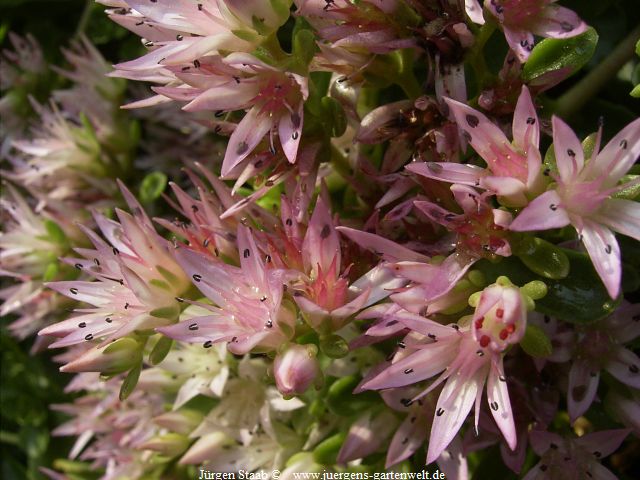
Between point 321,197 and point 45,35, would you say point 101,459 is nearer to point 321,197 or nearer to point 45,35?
point 321,197

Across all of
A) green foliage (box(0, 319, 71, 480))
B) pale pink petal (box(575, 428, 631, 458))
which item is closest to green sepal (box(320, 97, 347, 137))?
pale pink petal (box(575, 428, 631, 458))

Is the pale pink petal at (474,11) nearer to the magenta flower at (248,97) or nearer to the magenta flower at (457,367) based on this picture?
the magenta flower at (248,97)

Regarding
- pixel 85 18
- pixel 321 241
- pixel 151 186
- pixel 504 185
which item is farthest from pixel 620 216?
pixel 85 18

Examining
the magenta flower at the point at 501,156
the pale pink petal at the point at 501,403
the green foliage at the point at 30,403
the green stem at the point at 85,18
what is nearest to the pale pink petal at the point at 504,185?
the magenta flower at the point at 501,156

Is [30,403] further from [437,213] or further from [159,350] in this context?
[437,213]

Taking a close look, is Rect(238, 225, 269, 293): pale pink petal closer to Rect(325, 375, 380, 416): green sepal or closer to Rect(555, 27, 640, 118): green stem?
Rect(325, 375, 380, 416): green sepal

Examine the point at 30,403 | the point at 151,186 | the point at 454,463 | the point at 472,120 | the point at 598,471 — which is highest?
the point at 472,120

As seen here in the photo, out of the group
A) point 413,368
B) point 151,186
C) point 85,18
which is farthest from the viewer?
point 85,18

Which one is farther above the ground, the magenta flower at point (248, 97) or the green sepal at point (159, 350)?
the magenta flower at point (248, 97)
